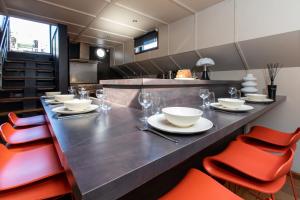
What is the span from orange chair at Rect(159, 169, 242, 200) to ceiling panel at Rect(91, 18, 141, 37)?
3.19 meters

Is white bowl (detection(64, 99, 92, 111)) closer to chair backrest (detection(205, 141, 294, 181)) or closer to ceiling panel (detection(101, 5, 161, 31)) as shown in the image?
chair backrest (detection(205, 141, 294, 181))

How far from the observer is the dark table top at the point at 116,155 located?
0.33 meters

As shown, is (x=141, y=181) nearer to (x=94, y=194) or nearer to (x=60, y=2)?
(x=94, y=194)

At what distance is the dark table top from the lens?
329 mm

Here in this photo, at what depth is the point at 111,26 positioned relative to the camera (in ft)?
11.0

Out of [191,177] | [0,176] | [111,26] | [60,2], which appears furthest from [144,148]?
[111,26]

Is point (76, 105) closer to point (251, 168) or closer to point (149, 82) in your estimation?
point (149, 82)

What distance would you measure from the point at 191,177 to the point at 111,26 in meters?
3.38

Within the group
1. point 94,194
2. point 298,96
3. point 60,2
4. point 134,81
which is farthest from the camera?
point 60,2

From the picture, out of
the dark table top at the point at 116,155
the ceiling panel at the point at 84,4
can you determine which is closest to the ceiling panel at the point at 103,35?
the ceiling panel at the point at 84,4

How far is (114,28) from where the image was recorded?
348cm

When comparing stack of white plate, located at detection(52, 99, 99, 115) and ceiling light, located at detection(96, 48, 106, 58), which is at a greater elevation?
ceiling light, located at detection(96, 48, 106, 58)

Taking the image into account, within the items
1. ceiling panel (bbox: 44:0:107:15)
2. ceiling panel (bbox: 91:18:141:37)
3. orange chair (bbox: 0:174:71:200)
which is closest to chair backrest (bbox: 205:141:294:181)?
orange chair (bbox: 0:174:71:200)

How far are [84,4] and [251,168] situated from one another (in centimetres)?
295
